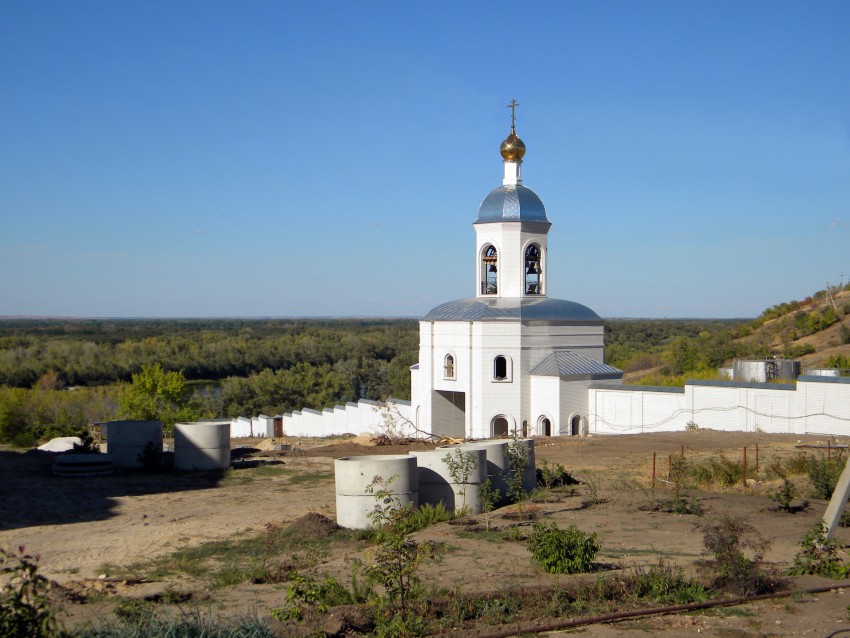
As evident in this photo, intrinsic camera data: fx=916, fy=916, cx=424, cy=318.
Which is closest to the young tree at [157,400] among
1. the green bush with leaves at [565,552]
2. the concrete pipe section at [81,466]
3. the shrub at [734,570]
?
the concrete pipe section at [81,466]

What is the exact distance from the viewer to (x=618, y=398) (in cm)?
2673

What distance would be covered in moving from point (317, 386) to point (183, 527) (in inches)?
1669

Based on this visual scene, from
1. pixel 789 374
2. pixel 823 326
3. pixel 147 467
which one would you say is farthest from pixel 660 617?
pixel 823 326

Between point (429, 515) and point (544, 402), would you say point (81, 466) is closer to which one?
point (429, 515)

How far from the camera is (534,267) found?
30.7 m

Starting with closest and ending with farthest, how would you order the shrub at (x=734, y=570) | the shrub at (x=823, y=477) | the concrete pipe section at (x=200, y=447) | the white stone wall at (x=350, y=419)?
the shrub at (x=734, y=570) < the shrub at (x=823, y=477) < the concrete pipe section at (x=200, y=447) < the white stone wall at (x=350, y=419)

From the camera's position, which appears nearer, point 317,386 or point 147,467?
point 147,467

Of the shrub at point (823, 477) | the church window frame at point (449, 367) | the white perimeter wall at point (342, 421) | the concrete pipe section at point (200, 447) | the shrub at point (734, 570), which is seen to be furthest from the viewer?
the white perimeter wall at point (342, 421)

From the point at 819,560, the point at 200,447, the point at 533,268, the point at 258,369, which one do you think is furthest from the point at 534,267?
the point at 258,369

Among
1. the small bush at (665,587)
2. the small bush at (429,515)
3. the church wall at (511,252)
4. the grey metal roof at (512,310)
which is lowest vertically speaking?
the small bush at (429,515)

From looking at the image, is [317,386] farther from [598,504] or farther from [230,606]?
[230,606]

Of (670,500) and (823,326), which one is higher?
(823,326)

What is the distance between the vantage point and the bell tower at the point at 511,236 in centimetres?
3008

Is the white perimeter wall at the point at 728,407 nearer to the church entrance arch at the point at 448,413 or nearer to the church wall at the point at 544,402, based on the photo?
the church wall at the point at 544,402
